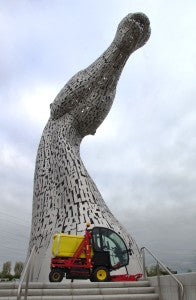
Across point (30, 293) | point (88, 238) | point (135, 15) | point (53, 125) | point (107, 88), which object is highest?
point (135, 15)

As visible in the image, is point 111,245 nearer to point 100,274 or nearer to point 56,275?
point 100,274

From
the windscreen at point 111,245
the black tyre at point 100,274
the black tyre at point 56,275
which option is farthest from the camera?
the windscreen at point 111,245

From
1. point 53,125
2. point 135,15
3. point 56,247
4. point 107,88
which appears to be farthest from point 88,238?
point 135,15

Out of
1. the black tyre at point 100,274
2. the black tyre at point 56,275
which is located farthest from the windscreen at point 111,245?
the black tyre at point 56,275

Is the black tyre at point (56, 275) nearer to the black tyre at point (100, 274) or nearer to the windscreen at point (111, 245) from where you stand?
the black tyre at point (100, 274)

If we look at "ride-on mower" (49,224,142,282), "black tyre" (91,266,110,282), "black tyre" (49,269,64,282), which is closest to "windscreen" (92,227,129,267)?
"ride-on mower" (49,224,142,282)

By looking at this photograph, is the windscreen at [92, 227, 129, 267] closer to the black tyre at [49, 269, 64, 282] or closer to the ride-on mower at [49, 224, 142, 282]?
the ride-on mower at [49, 224, 142, 282]

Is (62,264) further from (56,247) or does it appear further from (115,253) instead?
(115,253)

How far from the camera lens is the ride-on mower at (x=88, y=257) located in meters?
8.89

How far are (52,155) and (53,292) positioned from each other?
903cm

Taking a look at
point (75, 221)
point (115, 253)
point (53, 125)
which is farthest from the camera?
point (53, 125)

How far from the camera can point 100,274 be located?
8.89 metres

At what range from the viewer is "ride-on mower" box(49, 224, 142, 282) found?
29.2 feet

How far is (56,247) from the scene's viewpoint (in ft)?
30.7
